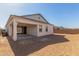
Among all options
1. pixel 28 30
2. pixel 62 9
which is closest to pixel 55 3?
pixel 62 9

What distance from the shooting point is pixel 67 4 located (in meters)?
4.91

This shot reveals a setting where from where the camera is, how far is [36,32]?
7648mm

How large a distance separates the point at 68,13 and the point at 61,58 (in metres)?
1.89

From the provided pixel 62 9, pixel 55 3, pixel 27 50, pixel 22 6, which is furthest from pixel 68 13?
pixel 27 50

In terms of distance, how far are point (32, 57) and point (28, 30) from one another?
2.90 metres

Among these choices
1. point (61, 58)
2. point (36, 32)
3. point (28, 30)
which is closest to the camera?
point (61, 58)

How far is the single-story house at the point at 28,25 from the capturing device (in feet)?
19.2

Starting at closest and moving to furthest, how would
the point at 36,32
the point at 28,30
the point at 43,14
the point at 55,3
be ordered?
the point at 55,3, the point at 43,14, the point at 28,30, the point at 36,32

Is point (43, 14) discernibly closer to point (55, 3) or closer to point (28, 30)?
point (55, 3)

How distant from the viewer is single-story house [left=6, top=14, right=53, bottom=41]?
231 inches

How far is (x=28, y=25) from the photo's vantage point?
301 inches

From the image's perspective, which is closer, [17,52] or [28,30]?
[17,52]

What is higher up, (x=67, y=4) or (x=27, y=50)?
(x=67, y=4)

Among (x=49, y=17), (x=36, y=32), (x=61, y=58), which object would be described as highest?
(x=49, y=17)
